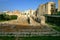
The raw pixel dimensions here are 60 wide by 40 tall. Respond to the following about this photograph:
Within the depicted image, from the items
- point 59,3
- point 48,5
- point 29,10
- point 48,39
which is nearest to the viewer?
point 48,39

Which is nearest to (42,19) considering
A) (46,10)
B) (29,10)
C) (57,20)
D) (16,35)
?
(57,20)

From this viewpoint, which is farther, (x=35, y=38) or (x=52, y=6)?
(x=52, y=6)

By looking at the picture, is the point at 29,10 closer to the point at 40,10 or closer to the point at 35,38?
the point at 40,10

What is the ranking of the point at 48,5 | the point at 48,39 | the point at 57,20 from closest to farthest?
the point at 48,39
the point at 57,20
the point at 48,5

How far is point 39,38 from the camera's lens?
26.2 ft

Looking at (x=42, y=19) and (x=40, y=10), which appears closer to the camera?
(x=42, y=19)

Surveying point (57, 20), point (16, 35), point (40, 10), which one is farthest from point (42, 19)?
point (40, 10)

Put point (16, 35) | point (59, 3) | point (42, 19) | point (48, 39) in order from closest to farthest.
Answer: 1. point (48, 39)
2. point (16, 35)
3. point (42, 19)
4. point (59, 3)

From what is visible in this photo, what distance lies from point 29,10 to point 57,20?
26605 millimetres

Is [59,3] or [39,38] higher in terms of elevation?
[59,3]

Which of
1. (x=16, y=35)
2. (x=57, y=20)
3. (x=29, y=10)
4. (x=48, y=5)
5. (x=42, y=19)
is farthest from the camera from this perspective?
(x=29, y=10)

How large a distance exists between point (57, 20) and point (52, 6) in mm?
24494

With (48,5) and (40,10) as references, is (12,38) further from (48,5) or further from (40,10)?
(48,5)

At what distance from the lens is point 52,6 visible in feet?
142
